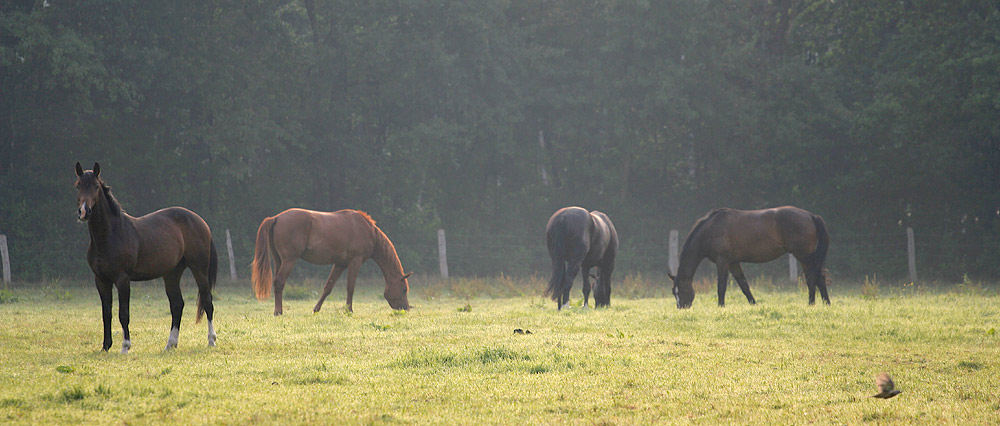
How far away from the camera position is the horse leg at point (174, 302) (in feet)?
28.3

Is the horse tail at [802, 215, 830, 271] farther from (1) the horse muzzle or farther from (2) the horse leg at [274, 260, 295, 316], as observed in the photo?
(1) the horse muzzle

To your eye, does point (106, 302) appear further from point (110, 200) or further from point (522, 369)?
point (522, 369)

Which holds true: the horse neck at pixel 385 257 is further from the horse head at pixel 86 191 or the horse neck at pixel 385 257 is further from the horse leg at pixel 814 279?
the horse head at pixel 86 191

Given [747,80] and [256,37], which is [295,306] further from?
[747,80]

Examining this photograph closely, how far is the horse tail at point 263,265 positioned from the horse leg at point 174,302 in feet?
16.6

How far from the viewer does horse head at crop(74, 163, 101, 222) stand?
7.52 meters

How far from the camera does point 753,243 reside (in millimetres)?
14727

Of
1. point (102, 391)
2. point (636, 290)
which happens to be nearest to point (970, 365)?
point (102, 391)

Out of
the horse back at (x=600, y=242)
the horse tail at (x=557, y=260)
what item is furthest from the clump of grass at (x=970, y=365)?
the horse back at (x=600, y=242)

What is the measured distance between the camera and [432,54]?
94.3 ft

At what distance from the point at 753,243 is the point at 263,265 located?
28.1ft

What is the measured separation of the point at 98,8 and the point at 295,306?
12.6 metres

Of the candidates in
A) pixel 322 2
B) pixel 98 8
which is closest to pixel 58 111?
pixel 98 8

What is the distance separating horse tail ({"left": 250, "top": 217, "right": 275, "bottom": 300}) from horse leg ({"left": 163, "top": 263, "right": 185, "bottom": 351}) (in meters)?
5.07
